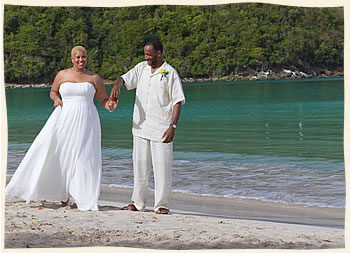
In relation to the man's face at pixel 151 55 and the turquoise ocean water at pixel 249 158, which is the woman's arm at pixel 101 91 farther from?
the turquoise ocean water at pixel 249 158

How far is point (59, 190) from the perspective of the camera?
559 cm

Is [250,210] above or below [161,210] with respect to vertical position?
below

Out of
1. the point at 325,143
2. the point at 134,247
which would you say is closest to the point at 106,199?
the point at 134,247

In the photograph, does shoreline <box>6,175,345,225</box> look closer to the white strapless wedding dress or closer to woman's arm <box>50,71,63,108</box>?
the white strapless wedding dress

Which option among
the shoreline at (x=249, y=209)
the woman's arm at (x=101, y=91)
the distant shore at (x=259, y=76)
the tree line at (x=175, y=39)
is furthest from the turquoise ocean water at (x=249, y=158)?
the distant shore at (x=259, y=76)

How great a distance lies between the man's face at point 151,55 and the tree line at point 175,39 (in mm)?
47280

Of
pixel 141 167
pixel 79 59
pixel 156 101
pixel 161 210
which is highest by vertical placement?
pixel 79 59

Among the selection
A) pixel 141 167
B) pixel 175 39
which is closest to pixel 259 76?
pixel 175 39

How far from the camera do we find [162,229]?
4.70m

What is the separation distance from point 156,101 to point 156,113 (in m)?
0.11

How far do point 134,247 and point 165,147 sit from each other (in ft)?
4.26

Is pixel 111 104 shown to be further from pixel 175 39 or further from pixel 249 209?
pixel 175 39

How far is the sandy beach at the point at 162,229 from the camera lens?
437 cm

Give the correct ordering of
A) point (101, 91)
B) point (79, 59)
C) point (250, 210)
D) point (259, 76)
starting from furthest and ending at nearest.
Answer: point (259, 76), point (250, 210), point (101, 91), point (79, 59)
